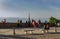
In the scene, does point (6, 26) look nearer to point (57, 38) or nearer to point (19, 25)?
point (19, 25)

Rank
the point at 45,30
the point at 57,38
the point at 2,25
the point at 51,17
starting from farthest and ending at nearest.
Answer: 1. the point at 51,17
2. the point at 2,25
3. the point at 45,30
4. the point at 57,38

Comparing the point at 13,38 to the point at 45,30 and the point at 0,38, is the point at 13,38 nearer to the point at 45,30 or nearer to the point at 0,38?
the point at 0,38

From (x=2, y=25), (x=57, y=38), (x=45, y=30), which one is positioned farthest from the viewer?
(x=2, y=25)

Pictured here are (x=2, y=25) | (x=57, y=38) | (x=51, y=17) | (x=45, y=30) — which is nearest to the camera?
(x=57, y=38)

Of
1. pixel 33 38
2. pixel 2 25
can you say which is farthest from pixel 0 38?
pixel 2 25

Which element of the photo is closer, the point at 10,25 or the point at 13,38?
the point at 13,38

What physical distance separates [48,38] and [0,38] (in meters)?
4.34

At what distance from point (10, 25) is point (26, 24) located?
2.93 metres

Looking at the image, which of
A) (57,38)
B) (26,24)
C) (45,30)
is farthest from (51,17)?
(57,38)

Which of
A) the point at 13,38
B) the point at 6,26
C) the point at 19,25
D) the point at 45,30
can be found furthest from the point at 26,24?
the point at 13,38

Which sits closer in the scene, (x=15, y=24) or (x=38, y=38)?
(x=38, y=38)

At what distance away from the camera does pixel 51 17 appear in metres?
55.6

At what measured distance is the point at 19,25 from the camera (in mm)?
37469

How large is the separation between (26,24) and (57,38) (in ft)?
63.7
